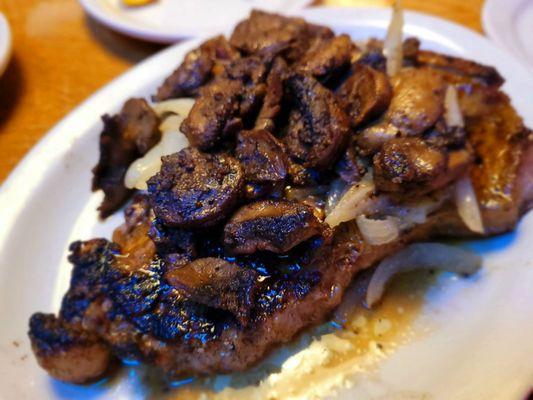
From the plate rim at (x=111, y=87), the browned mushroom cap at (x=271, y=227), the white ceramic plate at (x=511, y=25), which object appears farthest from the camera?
the white ceramic plate at (x=511, y=25)

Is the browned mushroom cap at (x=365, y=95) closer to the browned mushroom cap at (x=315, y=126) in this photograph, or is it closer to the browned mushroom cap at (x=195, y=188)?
the browned mushroom cap at (x=315, y=126)

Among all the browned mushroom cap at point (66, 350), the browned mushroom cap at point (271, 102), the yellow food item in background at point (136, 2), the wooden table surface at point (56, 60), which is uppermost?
the browned mushroom cap at point (271, 102)

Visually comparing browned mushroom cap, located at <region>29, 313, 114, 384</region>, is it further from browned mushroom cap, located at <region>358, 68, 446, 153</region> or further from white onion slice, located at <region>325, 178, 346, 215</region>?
browned mushroom cap, located at <region>358, 68, 446, 153</region>

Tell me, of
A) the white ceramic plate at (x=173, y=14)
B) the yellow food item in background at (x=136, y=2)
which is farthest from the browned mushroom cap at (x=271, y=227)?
the yellow food item in background at (x=136, y=2)

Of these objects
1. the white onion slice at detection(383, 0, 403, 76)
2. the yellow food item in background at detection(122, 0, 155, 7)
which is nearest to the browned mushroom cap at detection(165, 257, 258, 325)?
the white onion slice at detection(383, 0, 403, 76)

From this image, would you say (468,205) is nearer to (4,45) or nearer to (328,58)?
(328,58)

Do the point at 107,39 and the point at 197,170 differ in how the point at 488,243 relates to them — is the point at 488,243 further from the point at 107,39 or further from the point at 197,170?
the point at 107,39

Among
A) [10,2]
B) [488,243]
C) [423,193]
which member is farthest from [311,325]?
[10,2]

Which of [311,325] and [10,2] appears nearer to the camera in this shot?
[311,325]
